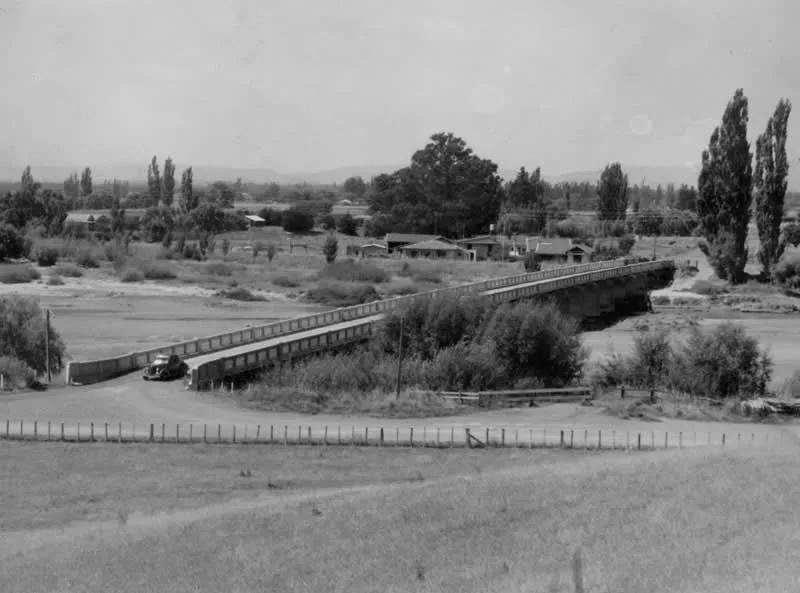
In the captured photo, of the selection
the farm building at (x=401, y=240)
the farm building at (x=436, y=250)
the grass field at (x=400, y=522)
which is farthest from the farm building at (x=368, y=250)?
the grass field at (x=400, y=522)

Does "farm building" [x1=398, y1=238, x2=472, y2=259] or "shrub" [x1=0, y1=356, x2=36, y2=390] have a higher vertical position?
"farm building" [x1=398, y1=238, x2=472, y2=259]

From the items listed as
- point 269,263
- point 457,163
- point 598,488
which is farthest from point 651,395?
point 457,163

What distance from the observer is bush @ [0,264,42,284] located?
9769 centimetres

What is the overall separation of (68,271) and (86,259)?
11.6 metres

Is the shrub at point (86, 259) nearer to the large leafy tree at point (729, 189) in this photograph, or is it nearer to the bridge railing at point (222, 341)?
the bridge railing at point (222, 341)

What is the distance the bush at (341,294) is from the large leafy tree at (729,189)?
3138cm

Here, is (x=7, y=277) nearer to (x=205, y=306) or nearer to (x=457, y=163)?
(x=205, y=306)

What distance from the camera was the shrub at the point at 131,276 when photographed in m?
104

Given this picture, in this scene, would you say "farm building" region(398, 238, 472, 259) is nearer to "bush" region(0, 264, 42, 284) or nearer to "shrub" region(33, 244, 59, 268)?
"shrub" region(33, 244, 59, 268)

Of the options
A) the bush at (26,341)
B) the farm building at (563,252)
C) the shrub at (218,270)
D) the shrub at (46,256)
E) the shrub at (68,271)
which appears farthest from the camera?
the farm building at (563,252)

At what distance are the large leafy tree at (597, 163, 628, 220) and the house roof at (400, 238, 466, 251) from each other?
47.4 m

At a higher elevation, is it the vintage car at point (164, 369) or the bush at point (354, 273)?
the bush at point (354, 273)

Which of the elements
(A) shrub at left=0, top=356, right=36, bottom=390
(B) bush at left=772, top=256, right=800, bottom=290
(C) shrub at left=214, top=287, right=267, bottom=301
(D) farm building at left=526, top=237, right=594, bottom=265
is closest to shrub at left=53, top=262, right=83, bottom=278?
(C) shrub at left=214, top=287, right=267, bottom=301

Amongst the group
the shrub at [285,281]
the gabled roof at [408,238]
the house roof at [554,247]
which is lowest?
the shrub at [285,281]
